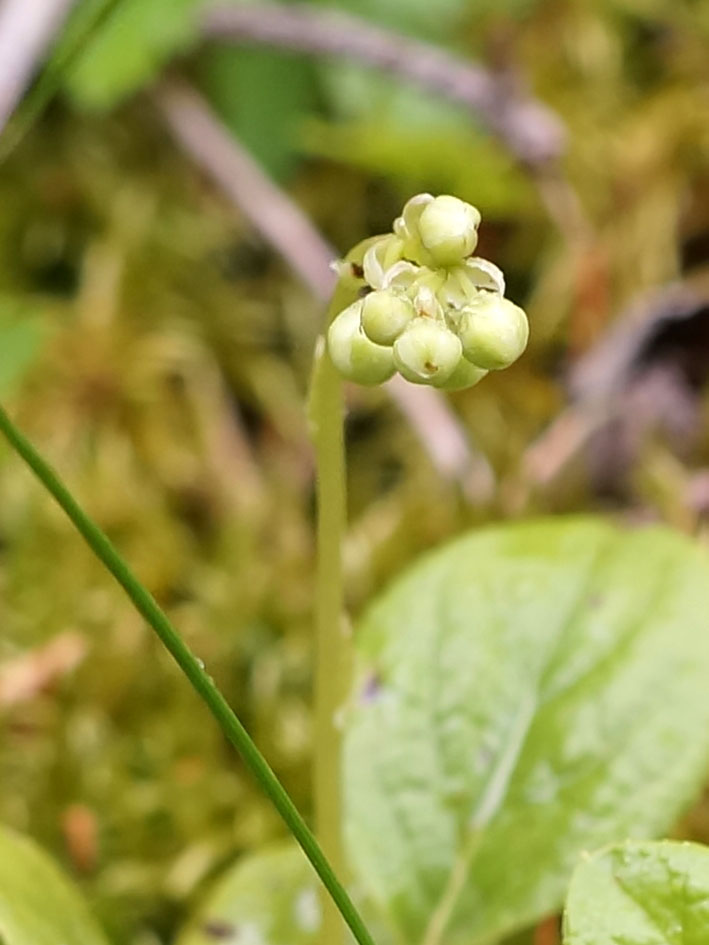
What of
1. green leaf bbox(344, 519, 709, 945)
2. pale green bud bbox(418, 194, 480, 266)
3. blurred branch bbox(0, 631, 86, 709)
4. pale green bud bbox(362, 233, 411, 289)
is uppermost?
blurred branch bbox(0, 631, 86, 709)

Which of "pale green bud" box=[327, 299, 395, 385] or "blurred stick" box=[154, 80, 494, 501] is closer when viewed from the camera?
"pale green bud" box=[327, 299, 395, 385]

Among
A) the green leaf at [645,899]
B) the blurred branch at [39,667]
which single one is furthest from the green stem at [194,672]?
the blurred branch at [39,667]

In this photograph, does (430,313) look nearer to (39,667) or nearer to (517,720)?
(517,720)

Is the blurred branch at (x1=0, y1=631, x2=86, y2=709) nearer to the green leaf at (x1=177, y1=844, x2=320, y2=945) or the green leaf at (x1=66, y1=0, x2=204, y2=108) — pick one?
the green leaf at (x1=177, y1=844, x2=320, y2=945)

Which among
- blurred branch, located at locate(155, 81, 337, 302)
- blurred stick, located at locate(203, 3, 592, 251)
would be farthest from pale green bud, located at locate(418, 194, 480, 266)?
blurred stick, located at locate(203, 3, 592, 251)

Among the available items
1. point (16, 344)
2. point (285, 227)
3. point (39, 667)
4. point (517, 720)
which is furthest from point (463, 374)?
point (285, 227)

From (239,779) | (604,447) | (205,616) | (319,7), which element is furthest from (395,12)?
(239,779)
